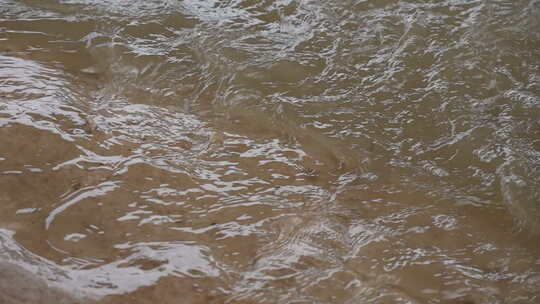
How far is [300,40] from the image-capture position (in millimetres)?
4016

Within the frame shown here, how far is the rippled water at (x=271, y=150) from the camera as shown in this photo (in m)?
2.28

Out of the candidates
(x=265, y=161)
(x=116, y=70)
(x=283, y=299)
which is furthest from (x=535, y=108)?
(x=116, y=70)

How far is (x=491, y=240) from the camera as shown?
2648 millimetres

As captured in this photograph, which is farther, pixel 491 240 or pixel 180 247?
pixel 491 240

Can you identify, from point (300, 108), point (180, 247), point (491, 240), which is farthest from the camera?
point (300, 108)

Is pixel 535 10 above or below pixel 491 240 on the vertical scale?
above

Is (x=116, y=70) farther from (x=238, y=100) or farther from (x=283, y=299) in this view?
(x=283, y=299)

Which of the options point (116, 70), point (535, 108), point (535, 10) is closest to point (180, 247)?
point (116, 70)

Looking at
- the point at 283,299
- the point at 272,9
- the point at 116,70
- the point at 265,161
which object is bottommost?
the point at 283,299

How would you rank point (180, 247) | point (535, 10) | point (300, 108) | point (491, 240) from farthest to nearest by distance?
point (535, 10)
point (300, 108)
point (491, 240)
point (180, 247)

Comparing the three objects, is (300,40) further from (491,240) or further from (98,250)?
(98,250)

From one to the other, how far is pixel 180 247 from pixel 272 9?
251cm

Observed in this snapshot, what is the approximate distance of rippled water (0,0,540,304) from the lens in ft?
7.47

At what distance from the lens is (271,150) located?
3.03m
